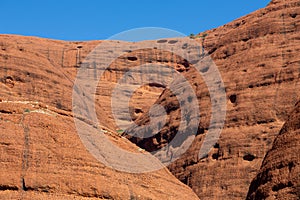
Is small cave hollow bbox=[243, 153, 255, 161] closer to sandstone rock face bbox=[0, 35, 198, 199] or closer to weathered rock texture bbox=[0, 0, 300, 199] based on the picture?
weathered rock texture bbox=[0, 0, 300, 199]

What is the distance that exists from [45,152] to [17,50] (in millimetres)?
22098

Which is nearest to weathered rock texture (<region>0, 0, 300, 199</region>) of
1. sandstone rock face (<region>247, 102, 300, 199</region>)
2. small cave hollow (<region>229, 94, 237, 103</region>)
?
small cave hollow (<region>229, 94, 237, 103</region>)

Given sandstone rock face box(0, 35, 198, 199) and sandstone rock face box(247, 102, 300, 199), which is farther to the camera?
sandstone rock face box(0, 35, 198, 199)

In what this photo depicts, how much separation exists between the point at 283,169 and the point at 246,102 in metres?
24.7

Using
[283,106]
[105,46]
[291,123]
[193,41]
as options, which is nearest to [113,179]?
[291,123]

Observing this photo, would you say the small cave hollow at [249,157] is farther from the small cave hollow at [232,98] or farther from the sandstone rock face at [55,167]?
the sandstone rock face at [55,167]

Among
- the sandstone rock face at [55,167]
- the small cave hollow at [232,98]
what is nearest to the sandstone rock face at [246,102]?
the small cave hollow at [232,98]

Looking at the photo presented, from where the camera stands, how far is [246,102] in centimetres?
4844

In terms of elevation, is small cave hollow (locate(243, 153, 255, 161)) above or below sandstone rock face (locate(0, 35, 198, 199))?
above

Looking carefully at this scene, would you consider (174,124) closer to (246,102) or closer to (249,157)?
(246,102)

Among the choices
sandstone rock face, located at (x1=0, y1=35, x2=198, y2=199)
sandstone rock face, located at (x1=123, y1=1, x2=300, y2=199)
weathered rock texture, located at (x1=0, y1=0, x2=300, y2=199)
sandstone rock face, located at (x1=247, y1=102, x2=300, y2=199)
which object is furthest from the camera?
sandstone rock face, located at (x1=123, y1=1, x2=300, y2=199)

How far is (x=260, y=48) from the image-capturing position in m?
51.8

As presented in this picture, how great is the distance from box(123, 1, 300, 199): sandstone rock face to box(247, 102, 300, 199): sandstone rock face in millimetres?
18269

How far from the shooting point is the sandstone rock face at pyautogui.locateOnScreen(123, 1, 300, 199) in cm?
4519
